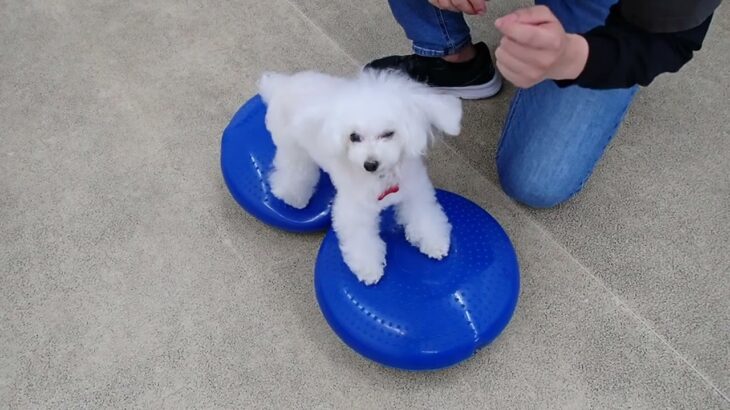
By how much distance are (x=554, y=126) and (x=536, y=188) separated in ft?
0.42

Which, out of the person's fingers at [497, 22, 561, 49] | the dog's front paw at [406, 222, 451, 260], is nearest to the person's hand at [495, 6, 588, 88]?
the person's fingers at [497, 22, 561, 49]

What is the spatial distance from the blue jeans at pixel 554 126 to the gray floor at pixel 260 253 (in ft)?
0.25

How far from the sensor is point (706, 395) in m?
1.05

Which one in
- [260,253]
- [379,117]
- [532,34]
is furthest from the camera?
[260,253]

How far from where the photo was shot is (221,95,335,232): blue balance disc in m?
1.20

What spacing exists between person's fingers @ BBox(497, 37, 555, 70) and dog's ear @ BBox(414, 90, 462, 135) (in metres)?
0.16

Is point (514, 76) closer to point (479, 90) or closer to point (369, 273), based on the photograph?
point (369, 273)

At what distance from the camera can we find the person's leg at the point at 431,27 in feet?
4.22

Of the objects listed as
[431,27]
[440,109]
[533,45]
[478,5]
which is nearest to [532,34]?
[533,45]

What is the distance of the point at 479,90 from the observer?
142 cm

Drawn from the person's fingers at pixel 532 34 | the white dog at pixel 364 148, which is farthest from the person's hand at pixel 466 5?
the person's fingers at pixel 532 34

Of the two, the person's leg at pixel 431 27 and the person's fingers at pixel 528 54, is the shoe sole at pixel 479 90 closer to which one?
the person's leg at pixel 431 27

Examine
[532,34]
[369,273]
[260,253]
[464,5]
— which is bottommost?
[260,253]

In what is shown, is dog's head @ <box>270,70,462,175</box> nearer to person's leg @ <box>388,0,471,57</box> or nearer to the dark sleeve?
the dark sleeve
